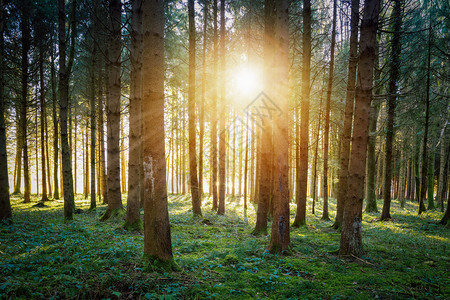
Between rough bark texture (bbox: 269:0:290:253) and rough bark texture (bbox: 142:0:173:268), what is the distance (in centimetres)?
302

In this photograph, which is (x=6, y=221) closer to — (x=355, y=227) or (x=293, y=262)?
(x=293, y=262)

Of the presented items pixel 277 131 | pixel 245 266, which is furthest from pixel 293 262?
pixel 277 131

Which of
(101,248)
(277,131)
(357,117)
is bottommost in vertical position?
(101,248)

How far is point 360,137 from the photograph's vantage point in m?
5.79

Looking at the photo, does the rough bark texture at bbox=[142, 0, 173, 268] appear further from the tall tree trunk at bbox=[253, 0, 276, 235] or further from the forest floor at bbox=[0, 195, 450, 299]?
the tall tree trunk at bbox=[253, 0, 276, 235]

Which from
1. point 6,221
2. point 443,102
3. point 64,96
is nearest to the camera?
point 6,221

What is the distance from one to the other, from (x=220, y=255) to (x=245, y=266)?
2.92 feet

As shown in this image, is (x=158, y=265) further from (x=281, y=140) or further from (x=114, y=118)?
(x=114, y=118)

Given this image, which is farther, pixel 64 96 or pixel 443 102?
pixel 443 102

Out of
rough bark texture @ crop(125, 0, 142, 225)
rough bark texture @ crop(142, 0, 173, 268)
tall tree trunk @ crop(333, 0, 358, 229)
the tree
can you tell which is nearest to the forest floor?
rough bark texture @ crop(142, 0, 173, 268)

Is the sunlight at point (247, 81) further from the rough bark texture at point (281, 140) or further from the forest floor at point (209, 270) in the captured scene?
the forest floor at point (209, 270)

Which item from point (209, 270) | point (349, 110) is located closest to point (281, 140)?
point (209, 270)

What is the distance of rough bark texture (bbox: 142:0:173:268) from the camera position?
390cm

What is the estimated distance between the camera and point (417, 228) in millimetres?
10594
